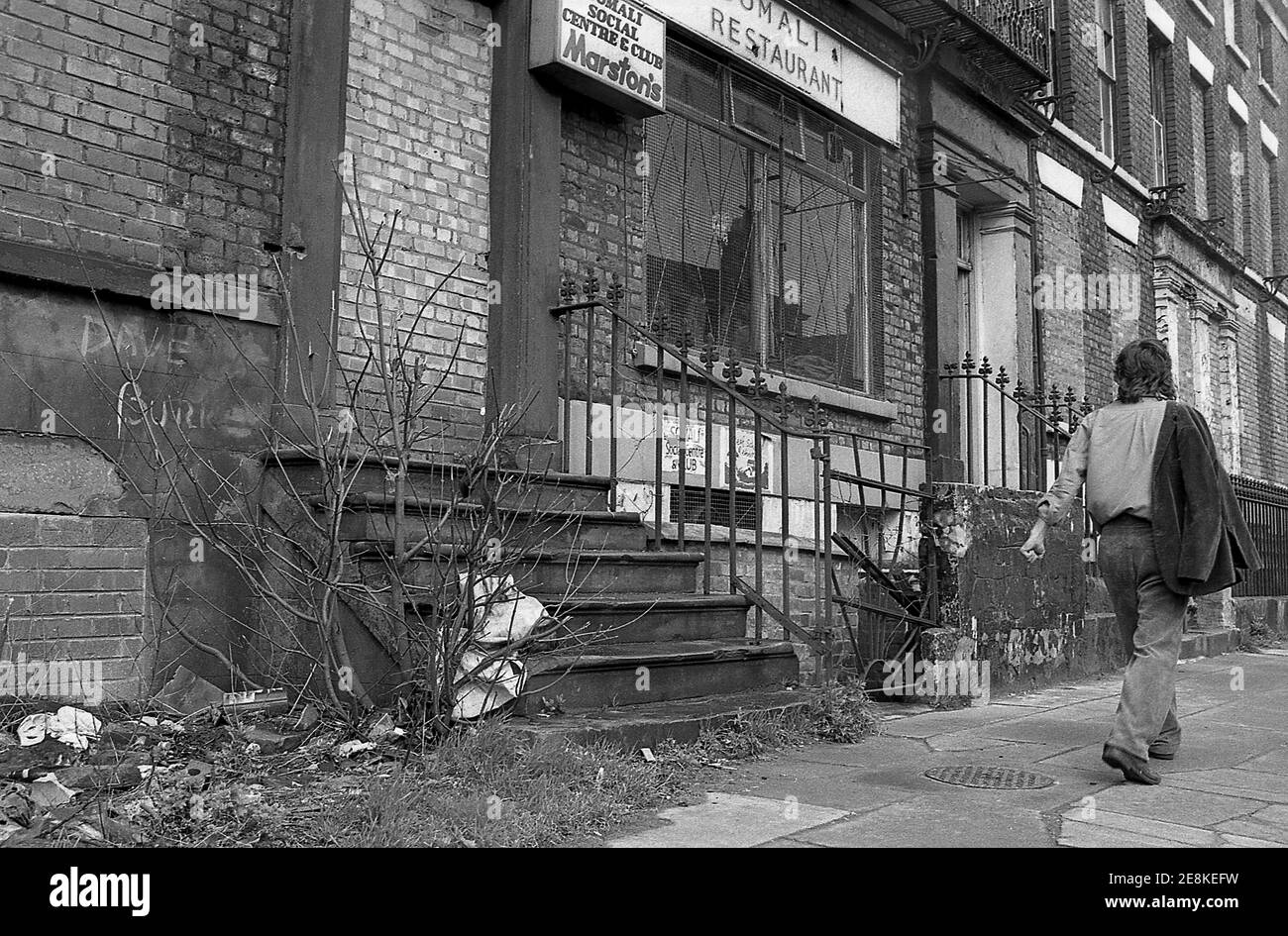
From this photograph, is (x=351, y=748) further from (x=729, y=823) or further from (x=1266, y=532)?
(x=1266, y=532)

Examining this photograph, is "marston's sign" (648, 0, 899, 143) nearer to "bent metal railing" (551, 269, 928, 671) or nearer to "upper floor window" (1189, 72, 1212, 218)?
"bent metal railing" (551, 269, 928, 671)

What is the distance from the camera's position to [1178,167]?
16.1 metres

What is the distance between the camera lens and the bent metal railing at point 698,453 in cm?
596

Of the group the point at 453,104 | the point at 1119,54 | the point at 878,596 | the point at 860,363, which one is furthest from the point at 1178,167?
the point at 453,104

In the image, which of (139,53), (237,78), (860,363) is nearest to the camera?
(139,53)

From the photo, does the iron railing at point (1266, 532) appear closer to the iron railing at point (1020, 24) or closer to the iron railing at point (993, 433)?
the iron railing at point (993, 433)

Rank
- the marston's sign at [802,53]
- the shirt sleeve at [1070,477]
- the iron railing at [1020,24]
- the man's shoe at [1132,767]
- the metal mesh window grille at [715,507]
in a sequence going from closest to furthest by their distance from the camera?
the man's shoe at [1132,767] → the shirt sleeve at [1070,477] → the metal mesh window grille at [715,507] → the marston's sign at [802,53] → the iron railing at [1020,24]

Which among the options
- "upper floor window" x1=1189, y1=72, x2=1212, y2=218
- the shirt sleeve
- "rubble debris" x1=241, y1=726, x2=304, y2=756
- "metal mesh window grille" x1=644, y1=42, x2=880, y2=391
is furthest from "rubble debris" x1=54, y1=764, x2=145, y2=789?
"upper floor window" x1=1189, y1=72, x2=1212, y2=218

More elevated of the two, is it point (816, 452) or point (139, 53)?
point (139, 53)

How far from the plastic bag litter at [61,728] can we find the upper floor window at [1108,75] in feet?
44.8

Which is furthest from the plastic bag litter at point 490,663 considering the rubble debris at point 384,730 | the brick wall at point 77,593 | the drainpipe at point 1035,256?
the drainpipe at point 1035,256
